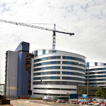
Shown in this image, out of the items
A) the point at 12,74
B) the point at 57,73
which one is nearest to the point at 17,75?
the point at 12,74

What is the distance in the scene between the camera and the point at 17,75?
13125 cm

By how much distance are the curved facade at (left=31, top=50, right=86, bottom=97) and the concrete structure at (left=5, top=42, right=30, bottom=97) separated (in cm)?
743

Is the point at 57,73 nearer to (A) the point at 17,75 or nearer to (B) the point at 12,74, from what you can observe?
(A) the point at 17,75

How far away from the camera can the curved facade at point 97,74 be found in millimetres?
156750

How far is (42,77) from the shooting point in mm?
123812

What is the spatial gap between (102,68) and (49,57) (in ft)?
180

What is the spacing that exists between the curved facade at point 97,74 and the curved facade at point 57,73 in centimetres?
3439

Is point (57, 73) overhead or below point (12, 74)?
overhead

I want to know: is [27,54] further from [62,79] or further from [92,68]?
[92,68]

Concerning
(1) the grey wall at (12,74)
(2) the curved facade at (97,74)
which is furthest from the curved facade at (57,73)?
(2) the curved facade at (97,74)

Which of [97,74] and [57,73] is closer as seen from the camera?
[57,73]

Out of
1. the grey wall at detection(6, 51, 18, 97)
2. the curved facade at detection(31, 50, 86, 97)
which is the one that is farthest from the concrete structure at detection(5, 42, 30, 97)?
the curved facade at detection(31, 50, 86, 97)

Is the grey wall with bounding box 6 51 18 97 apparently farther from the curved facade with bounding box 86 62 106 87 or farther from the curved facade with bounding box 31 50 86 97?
the curved facade with bounding box 86 62 106 87

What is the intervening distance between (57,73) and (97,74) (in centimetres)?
5293
